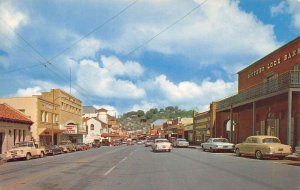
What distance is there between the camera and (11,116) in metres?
47.2

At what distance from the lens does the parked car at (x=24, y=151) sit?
117 ft

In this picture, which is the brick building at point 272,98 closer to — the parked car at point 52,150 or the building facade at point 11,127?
the parked car at point 52,150

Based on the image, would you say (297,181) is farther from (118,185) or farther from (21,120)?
(21,120)

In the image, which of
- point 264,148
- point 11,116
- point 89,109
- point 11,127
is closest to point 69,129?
point 11,116

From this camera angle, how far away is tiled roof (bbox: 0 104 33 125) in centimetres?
4462

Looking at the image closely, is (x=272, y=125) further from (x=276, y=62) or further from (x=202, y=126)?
(x=202, y=126)

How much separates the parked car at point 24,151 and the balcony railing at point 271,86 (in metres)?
19.6

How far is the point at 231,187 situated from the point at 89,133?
353ft

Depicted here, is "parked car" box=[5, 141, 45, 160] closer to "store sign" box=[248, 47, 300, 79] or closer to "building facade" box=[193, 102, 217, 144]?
"store sign" box=[248, 47, 300, 79]

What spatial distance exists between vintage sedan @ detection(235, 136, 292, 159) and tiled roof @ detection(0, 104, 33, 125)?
24.6m

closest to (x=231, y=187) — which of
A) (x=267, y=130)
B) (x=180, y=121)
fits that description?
(x=267, y=130)

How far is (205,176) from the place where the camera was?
16.0 m

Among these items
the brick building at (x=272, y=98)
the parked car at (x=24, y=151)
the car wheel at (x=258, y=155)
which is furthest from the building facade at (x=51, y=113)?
the car wheel at (x=258, y=155)

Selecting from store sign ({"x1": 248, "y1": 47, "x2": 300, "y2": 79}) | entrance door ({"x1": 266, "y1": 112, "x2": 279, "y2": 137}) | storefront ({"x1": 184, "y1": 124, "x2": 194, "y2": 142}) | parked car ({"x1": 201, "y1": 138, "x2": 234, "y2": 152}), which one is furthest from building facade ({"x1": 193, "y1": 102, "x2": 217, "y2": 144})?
parked car ({"x1": 201, "y1": 138, "x2": 234, "y2": 152})
